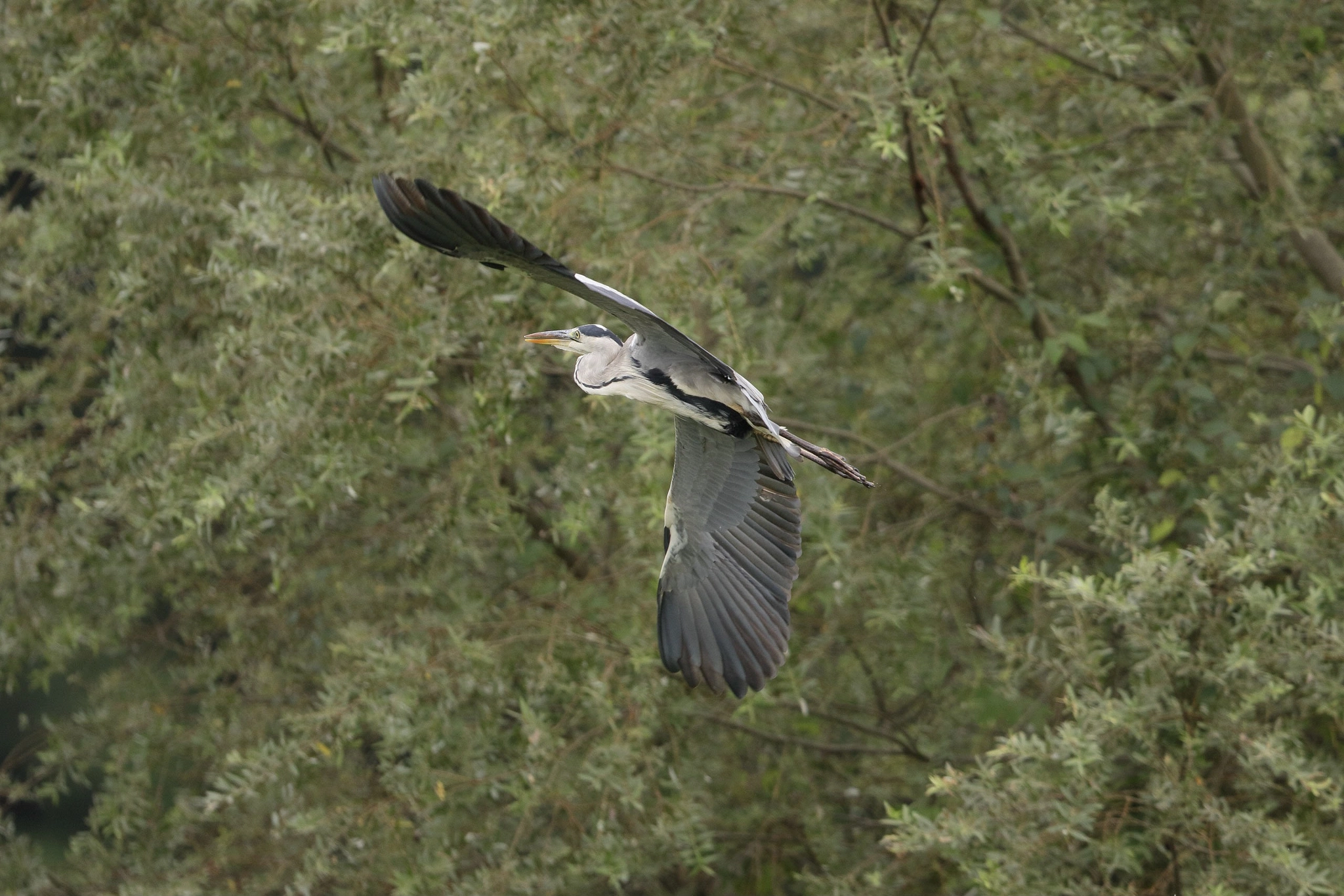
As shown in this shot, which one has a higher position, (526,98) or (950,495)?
(526,98)

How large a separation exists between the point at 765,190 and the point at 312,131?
164 centimetres

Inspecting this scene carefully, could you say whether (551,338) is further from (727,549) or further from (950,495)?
(950,495)

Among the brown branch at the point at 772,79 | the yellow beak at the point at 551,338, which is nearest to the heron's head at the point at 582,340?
the yellow beak at the point at 551,338

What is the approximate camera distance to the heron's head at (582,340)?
3812 millimetres

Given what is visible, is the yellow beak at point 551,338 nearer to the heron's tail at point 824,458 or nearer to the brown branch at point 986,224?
the heron's tail at point 824,458

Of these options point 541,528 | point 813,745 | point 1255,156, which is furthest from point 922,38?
point 813,745

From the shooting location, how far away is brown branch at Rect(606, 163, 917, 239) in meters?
4.64

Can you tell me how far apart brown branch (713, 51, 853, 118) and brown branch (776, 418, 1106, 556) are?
39.5 inches

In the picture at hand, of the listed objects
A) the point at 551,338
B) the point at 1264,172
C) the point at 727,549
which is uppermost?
the point at 1264,172

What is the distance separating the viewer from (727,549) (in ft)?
13.1

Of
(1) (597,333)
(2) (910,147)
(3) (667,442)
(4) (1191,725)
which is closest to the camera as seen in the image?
(1) (597,333)

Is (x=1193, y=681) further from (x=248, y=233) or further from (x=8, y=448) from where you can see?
(x=8, y=448)

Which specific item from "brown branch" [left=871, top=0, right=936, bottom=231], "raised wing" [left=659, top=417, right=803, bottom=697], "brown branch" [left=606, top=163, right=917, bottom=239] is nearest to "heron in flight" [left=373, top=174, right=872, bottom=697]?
"raised wing" [left=659, top=417, right=803, bottom=697]

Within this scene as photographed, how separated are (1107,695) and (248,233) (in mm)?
2627
